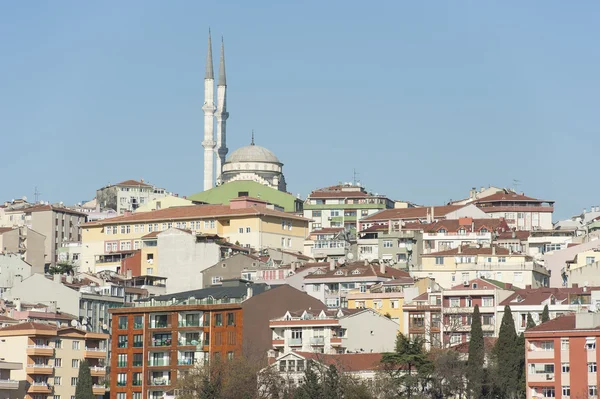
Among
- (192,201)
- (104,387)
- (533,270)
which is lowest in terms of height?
(104,387)

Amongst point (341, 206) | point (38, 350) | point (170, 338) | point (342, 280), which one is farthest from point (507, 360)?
point (341, 206)

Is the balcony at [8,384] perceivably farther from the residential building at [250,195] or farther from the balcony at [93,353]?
the residential building at [250,195]

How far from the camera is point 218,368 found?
71.8m

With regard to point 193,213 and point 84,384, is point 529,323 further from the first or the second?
point 193,213

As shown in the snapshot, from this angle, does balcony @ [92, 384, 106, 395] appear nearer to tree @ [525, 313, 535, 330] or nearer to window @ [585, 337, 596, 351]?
tree @ [525, 313, 535, 330]

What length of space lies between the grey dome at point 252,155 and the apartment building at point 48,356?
7166cm

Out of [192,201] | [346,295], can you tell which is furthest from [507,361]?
[192,201]

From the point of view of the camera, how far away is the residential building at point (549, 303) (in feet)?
251

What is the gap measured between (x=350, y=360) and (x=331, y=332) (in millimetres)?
3801

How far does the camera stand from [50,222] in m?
130

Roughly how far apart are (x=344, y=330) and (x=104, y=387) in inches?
469

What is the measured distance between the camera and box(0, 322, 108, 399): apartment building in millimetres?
77562

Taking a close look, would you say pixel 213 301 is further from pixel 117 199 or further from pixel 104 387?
pixel 117 199

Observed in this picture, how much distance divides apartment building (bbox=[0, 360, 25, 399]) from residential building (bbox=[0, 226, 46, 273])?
39.2m
